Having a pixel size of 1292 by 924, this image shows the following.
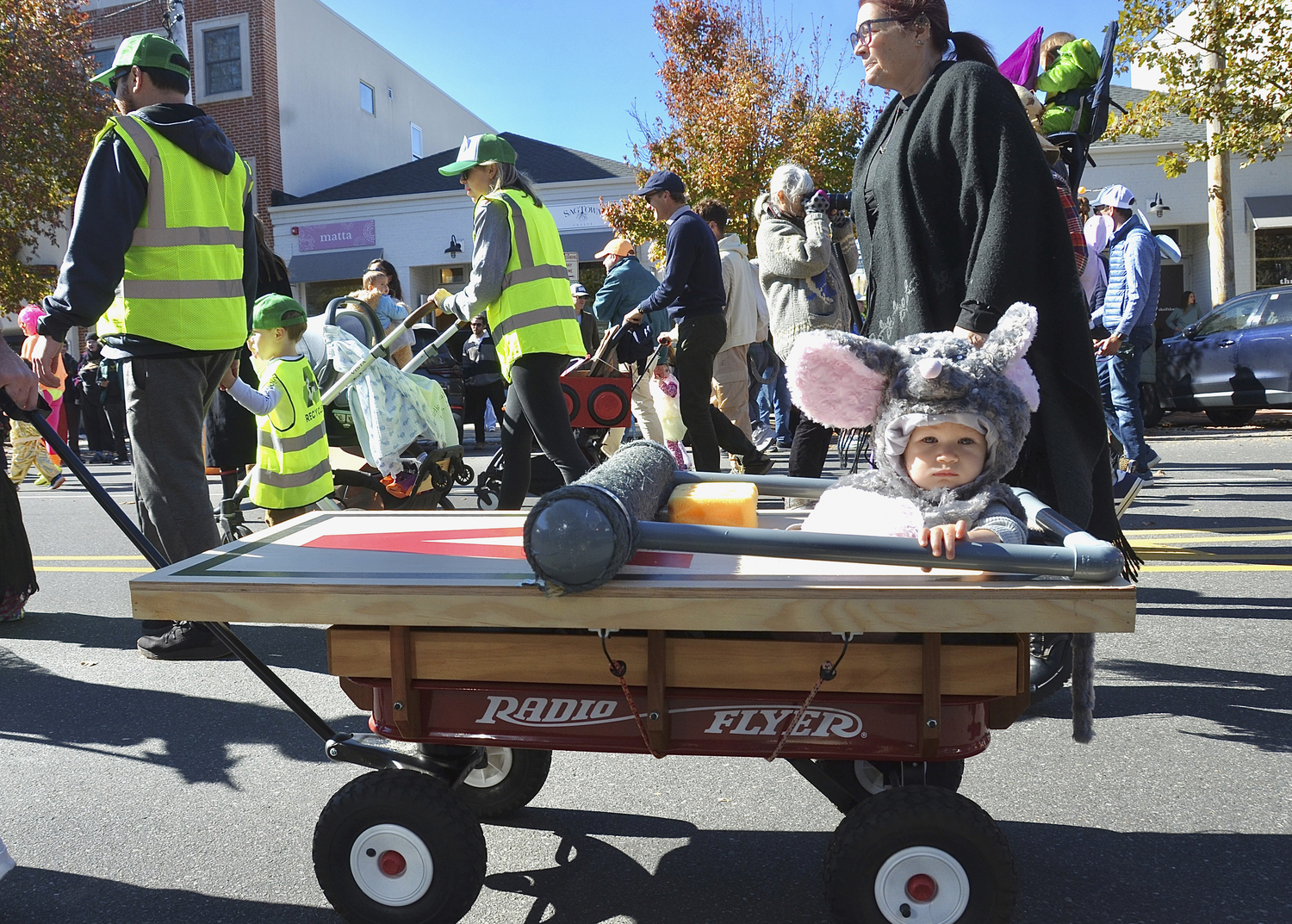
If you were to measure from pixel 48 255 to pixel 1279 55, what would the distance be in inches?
1118

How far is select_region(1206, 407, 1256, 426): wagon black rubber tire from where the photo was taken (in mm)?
12453

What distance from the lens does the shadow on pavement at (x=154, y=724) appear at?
10.5 ft

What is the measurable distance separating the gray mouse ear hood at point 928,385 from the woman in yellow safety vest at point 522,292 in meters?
2.67

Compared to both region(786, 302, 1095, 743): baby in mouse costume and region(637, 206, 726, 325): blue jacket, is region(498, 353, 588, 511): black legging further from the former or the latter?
region(786, 302, 1095, 743): baby in mouse costume

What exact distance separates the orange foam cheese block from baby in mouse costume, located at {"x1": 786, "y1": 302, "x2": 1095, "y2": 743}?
0.18 meters

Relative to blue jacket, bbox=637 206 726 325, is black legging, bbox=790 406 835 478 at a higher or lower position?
lower

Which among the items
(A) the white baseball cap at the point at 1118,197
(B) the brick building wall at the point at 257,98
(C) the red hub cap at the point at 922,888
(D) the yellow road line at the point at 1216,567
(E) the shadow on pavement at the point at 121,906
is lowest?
(E) the shadow on pavement at the point at 121,906

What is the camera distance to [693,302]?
6.39 meters

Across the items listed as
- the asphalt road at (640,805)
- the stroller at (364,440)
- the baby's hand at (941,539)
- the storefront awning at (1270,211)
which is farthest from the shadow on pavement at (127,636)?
the storefront awning at (1270,211)

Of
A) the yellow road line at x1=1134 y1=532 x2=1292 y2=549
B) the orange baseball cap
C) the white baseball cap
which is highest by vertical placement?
the white baseball cap

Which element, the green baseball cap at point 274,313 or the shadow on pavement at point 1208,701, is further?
the green baseball cap at point 274,313

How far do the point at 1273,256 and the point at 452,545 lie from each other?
25.7 metres

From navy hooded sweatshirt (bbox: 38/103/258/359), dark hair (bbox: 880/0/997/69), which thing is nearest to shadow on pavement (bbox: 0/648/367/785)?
navy hooded sweatshirt (bbox: 38/103/258/359)

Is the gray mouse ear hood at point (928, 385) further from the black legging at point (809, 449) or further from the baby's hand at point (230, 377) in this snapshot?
the baby's hand at point (230, 377)
